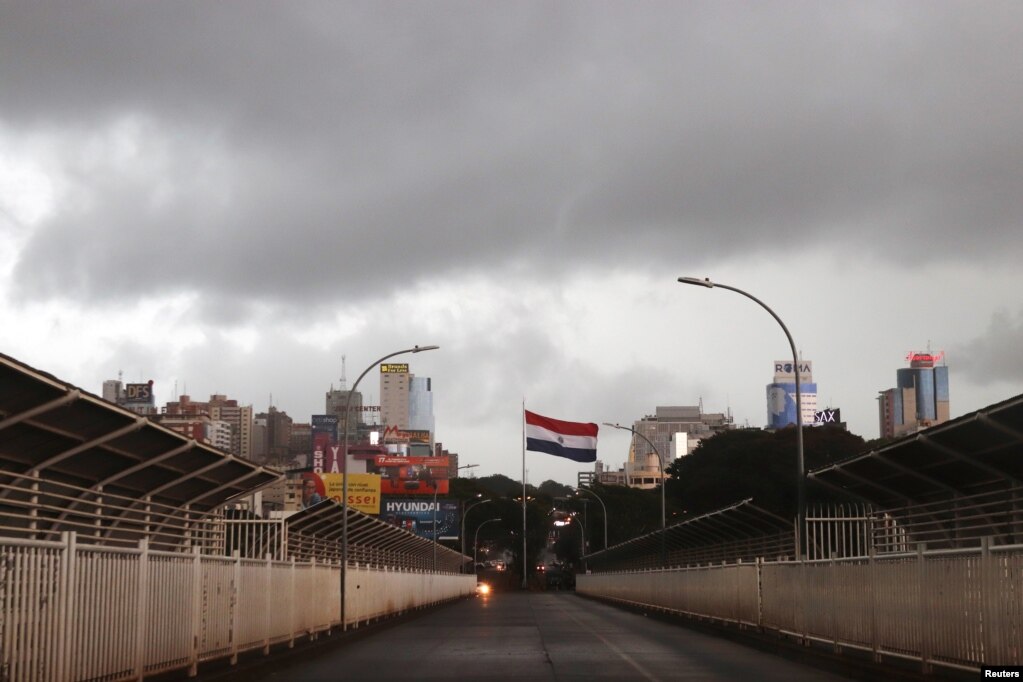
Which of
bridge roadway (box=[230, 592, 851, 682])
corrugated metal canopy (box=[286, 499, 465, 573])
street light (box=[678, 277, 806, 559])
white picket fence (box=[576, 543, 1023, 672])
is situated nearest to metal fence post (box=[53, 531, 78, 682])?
bridge roadway (box=[230, 592, 851, 682])

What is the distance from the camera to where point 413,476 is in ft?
413

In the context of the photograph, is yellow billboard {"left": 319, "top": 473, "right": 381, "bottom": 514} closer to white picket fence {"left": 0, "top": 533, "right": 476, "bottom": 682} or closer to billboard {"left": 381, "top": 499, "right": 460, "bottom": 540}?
billboard {"left": 381, "top": 499, "right": 460, "bottom": 540}

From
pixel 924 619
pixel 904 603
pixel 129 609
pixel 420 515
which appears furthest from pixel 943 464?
pixel 420 515

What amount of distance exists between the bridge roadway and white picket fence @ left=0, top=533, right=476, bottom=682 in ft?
3.09

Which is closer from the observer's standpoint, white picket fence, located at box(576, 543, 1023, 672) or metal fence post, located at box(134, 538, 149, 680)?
white picket fence, located at box(576, 543, 1023, 672)

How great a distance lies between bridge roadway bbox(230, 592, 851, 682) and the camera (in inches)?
738

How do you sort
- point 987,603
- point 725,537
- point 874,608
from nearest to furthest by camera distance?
point 987,603
point 874,608
point 725,537

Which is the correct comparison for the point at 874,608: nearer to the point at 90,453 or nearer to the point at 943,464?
the point at 943,464

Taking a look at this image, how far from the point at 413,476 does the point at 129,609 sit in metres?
112

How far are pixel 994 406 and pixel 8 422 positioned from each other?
12284mm

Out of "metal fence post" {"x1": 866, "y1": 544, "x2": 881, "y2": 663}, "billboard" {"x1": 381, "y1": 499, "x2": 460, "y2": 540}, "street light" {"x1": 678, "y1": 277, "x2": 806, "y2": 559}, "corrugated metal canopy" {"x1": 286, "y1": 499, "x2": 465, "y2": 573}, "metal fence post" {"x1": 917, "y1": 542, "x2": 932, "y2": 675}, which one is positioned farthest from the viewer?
"billboard" {"x1": 381, "y1": 499, "x2": 460, "y2": 540}

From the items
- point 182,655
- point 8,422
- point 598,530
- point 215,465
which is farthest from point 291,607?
point 598,530

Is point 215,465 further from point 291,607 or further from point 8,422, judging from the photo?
point 8,422

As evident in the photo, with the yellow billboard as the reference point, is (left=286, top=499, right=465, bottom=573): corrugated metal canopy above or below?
below
